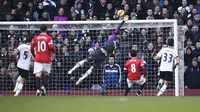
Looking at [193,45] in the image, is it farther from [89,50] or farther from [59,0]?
[59,0]

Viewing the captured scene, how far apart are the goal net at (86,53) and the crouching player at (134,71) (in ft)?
1.33

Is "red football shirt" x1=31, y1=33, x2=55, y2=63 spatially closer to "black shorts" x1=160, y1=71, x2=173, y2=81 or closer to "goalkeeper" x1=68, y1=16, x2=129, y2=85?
"goalkeeper" x1=68, y1=16, x2=129, y2=85

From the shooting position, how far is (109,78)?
13.0m

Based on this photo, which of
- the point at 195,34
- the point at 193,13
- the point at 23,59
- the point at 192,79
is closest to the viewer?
the point at 23,59

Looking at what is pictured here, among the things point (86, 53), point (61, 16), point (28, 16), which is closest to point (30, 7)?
point (28, 16)

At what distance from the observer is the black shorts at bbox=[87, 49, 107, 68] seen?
1270 cm

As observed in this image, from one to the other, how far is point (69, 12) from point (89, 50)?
249cm

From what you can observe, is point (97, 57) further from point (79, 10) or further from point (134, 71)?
point (79, 10)

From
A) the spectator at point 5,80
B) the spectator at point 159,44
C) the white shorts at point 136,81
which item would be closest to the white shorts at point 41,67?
the spectator at point 5,80

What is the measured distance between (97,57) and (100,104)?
6166 millimetres

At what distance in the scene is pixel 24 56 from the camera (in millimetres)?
12203

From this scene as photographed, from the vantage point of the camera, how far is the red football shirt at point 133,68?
1256 cm

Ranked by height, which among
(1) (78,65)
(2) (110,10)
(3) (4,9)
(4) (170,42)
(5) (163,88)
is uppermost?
(3) (4,9)

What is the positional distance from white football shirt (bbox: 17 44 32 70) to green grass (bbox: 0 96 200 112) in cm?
530
